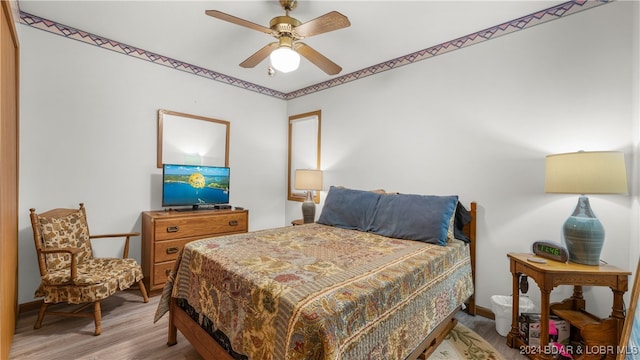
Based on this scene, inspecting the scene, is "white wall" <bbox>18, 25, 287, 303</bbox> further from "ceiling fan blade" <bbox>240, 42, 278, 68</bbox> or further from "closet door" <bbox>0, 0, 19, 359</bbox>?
"ceiling fan blade" <bbox>240, 42, 278, 68</bbox>

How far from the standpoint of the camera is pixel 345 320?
1.12 m

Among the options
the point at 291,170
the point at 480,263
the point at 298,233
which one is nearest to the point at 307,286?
the point at 298,233

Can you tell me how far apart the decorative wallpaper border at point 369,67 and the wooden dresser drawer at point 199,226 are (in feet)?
6.23

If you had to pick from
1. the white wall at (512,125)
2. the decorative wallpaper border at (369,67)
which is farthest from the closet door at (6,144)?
the white wall at (512,125)

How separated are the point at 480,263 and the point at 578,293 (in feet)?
2.22

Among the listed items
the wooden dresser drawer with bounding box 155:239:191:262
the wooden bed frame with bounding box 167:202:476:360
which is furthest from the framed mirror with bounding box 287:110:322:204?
the wooden bed frame with bounding box 167:202:476:360

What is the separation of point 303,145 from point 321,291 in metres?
3.32

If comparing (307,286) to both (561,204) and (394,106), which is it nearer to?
(561,204)

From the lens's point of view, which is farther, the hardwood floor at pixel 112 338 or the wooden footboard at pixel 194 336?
the hardwood floor at pixel 112 338

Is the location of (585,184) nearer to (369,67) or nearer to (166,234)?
(369,67)

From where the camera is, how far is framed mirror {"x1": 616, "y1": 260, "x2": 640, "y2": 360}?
1355 millimetres

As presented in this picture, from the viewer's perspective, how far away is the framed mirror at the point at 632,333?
4.44 ft

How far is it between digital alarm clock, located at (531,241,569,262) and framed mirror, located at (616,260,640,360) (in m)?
0.34

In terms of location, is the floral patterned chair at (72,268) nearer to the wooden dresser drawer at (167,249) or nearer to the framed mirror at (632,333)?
the wooden dresser drawer at (167,249)
